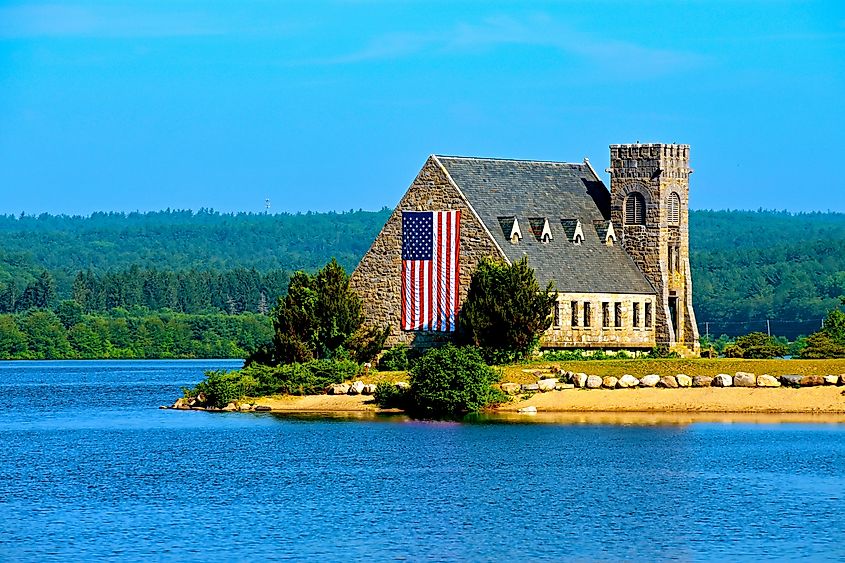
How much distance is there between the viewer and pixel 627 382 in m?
63.7

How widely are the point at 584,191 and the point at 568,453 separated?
27985 mm

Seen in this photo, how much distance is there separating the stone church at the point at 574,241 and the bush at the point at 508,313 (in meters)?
2.33

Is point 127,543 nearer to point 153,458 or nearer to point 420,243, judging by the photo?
point 153,458

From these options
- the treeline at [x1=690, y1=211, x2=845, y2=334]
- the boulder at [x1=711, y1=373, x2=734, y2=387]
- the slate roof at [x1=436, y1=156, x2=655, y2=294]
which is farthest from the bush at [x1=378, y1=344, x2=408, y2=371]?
the treeline at [x1=690, y1=211, x2=845, y2=334]

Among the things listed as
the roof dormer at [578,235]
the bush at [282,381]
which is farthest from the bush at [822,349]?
the bush at [282,381]

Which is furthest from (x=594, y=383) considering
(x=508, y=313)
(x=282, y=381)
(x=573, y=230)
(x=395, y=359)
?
(x=573, y=230)

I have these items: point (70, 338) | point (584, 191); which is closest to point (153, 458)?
point (584, 191)

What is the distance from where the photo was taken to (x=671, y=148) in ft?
250

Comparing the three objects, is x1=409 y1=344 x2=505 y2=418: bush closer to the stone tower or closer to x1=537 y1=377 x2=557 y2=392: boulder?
x1=537 y1=377 x2=557 y2=392: boulder

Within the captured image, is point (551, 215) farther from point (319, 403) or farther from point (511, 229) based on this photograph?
point (319, 403)

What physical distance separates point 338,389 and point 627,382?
34.1 feet

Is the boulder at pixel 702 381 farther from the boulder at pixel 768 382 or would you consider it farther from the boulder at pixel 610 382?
the boulder at pixel 610 382

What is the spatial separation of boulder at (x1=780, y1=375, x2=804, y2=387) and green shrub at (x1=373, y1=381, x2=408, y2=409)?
12.8 m

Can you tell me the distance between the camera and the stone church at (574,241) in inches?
2830
